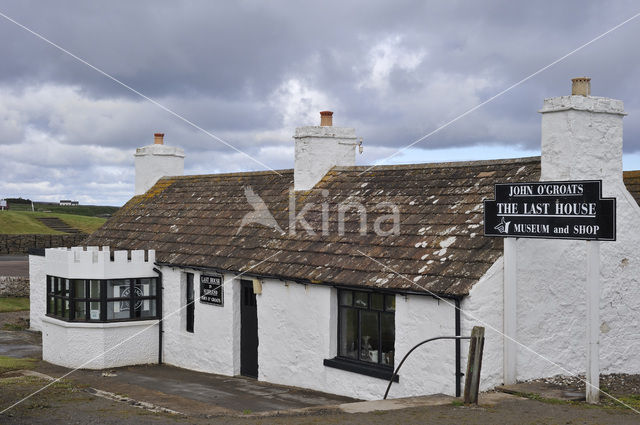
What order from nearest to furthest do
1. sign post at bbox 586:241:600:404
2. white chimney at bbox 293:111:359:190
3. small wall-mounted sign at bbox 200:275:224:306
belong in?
sign post at bbox 586:241:600:404
small wall-mounted sign at bbox 200:275:224:306
white chimney at bbox 293:111:359:190

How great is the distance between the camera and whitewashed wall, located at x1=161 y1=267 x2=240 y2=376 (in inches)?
651

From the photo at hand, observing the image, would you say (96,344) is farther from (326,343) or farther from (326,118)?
(326,118)

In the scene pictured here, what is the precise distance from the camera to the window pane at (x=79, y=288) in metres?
17.7

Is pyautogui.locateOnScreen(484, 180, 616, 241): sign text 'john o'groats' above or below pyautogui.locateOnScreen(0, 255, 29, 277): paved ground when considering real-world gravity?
A: above

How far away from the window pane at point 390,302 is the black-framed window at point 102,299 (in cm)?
761

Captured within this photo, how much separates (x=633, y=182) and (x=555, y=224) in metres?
6.31

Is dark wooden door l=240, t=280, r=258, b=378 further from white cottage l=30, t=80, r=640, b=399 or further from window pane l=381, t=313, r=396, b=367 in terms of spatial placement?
window pane l=381, t=313, r=396, b=367

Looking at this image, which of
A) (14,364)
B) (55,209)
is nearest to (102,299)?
(14,364)

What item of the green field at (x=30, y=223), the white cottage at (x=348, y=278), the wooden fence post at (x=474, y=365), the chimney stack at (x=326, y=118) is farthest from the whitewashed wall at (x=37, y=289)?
the green field at (x=30, y=223)

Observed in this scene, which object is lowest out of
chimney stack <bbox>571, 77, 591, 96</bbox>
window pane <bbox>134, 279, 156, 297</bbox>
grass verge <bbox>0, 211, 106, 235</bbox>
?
window pane <bbox>134, 279, 156, 297</bbox>

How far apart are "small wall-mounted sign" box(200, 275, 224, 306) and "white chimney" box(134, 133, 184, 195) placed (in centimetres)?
810

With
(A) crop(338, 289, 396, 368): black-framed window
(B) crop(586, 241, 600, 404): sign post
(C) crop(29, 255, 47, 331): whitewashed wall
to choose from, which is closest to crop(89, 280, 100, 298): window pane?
(C) crop(29, 255, 47, 331): whitewashed wall

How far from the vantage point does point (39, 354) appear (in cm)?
1891

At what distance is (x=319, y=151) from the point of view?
1897cm
